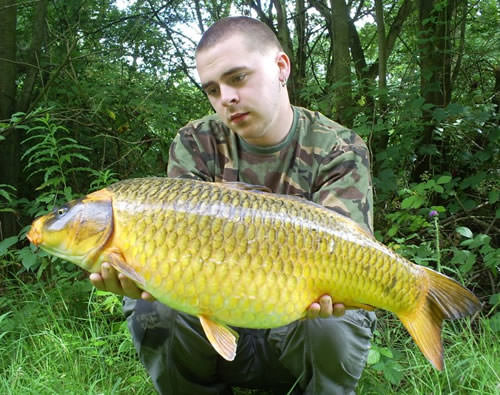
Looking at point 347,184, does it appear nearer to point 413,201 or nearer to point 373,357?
point 373,357

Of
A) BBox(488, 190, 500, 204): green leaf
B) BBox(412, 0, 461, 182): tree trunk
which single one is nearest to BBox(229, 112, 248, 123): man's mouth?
BBox(488, 190, 500, 204): green leaf

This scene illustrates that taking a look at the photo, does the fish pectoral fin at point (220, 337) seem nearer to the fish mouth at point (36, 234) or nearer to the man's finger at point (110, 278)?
the man's finger at point (110, 278)

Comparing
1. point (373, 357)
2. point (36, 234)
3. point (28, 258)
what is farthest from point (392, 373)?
point (28, 258)

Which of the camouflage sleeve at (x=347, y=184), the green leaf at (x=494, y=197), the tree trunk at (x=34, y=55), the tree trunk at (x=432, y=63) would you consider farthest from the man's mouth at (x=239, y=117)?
the tree trunk at (x=34, y=55)

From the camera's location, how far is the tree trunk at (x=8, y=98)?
258cm

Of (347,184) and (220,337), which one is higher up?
(347,184)

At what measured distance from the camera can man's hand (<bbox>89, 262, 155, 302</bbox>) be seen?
1.05m

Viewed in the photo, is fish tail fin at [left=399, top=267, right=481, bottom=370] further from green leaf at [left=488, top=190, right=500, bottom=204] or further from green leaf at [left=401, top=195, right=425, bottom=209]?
green leaf at [left=488, top=190, right=500, bottom=204]

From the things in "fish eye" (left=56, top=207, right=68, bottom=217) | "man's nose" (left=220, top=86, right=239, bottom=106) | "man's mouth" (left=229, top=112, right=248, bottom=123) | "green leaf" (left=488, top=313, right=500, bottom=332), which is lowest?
"green leaf" (left=488, top=313, right=500, bottom=332)

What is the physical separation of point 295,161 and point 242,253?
1.90 feet

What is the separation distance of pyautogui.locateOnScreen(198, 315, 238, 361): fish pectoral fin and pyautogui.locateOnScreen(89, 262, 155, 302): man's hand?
0.17m

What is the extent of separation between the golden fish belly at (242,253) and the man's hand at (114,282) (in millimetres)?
78

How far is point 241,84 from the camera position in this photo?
4.51ft

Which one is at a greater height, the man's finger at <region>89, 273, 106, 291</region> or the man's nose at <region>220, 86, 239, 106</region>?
the man's nose at <region>220, 86, 239, 106</region>
